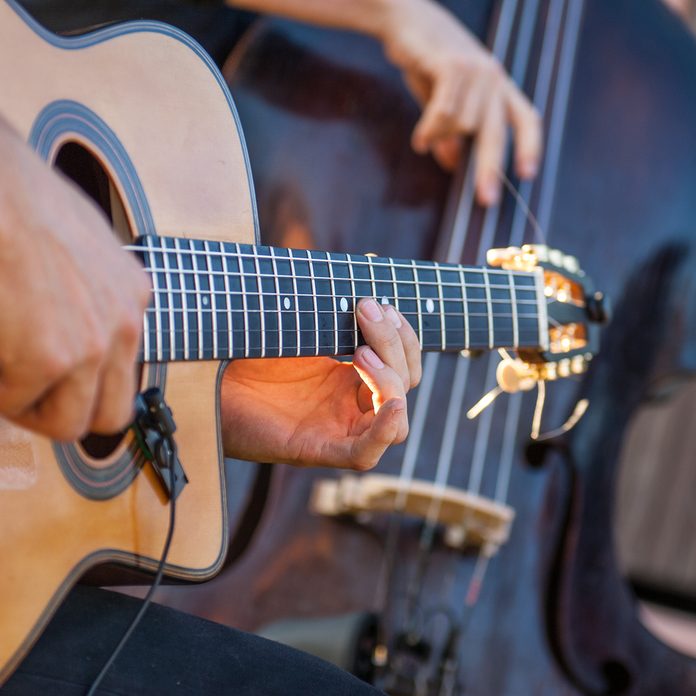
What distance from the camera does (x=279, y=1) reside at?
41.3 inches

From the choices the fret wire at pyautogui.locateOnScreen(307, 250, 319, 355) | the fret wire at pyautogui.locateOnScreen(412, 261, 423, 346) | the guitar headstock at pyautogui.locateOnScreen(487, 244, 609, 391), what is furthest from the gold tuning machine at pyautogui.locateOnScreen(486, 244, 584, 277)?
the fret wire at pyautogui.locateOnScreen(307, 250, 319, 355)

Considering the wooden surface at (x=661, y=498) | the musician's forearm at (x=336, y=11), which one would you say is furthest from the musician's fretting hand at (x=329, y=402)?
the wooden surface at (x=661, y=498)

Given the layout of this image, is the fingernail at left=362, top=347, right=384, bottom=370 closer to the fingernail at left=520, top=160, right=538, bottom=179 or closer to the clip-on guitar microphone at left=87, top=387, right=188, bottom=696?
the clip-on guitar microphone at left=87, top=387, right=188, bottom=696

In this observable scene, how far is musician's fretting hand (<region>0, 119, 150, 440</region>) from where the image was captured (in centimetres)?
42

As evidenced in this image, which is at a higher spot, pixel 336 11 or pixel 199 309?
pixel 336 11

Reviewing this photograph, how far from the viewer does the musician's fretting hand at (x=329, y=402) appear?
2.20ft

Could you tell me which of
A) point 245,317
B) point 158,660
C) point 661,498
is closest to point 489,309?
point 245,317

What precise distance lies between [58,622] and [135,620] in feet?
0.15

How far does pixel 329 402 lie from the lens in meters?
0.75

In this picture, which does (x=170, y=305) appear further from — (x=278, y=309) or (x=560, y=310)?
(x=560, y=310)

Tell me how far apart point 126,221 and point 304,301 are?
0.13m

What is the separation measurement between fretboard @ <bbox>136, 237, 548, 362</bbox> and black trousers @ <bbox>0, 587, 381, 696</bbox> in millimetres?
167

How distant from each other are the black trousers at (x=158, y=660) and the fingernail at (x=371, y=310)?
0.74 ft

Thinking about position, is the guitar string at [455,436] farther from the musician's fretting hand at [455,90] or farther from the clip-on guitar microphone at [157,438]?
A: the clip-on guitar microphone at [157,438]
